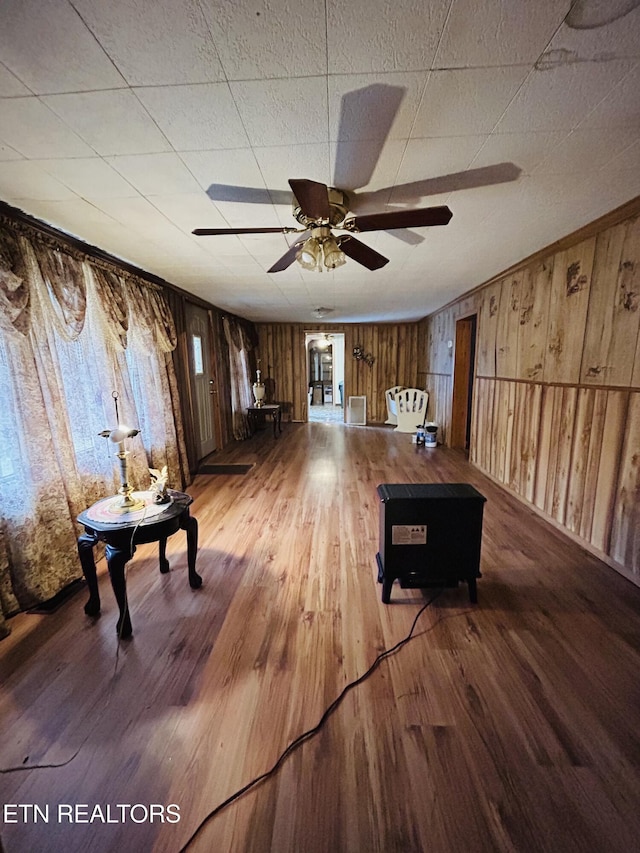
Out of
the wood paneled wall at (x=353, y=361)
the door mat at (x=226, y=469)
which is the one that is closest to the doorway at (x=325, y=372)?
the wood paneled wall at (x=353, y=361)

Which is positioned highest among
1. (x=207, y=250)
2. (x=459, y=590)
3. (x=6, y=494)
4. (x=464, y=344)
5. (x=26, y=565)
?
(x=207, y=250)

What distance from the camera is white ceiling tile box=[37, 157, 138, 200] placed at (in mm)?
1552

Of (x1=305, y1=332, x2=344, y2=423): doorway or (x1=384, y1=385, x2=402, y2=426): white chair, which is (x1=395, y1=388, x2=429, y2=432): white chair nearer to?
(x1=384, y1=385, x2=402, y2=426): white chair

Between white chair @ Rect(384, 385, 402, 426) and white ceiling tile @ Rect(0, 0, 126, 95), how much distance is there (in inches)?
249

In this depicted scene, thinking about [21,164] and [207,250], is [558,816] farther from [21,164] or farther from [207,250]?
[207,250]

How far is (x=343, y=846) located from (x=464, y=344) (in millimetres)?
5308

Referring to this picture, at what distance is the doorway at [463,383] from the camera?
5078 mm

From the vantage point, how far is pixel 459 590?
→ 2086mm

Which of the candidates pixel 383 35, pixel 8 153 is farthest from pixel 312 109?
pixel 8 153

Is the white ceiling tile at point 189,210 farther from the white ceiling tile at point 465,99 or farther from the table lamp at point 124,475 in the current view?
the table lamp at point 124,475

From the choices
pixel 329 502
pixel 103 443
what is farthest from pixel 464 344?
pixel 103 443

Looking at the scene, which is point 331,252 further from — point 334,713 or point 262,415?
point 262,415

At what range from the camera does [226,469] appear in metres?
4.51

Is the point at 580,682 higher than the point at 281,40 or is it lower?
lower
